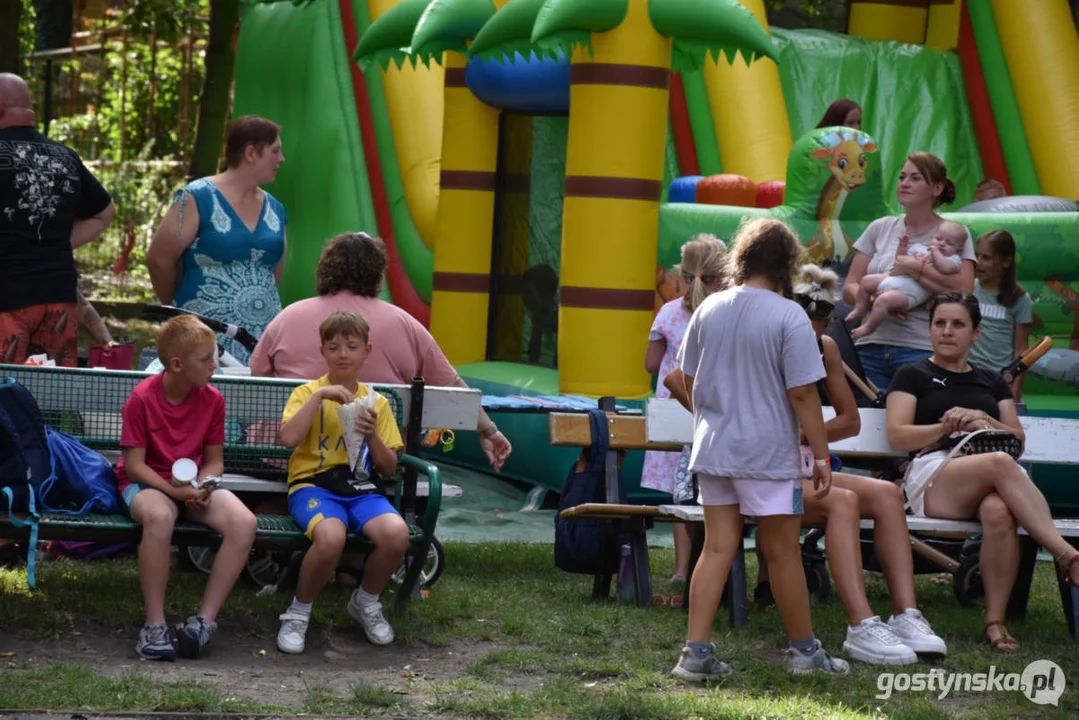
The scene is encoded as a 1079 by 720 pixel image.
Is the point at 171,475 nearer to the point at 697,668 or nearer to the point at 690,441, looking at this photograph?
the point at 697,668

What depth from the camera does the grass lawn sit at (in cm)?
443

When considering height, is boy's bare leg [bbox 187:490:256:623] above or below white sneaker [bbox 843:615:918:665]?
above

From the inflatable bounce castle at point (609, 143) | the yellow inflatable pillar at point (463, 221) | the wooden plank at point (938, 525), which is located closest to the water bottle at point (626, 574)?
the wooden plank at point (938, 525)

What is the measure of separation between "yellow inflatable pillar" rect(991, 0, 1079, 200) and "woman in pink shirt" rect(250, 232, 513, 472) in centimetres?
746

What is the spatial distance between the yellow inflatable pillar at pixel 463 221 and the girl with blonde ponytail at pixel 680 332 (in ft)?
11.1

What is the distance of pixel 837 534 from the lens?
17.9ft

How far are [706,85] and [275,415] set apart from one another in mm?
6780

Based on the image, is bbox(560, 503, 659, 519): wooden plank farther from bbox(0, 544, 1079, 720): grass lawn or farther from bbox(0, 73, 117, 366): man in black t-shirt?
bbox(0, 73, 117, 366): man in black t-shirt

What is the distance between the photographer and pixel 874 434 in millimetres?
6500

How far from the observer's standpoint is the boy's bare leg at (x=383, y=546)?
527cm

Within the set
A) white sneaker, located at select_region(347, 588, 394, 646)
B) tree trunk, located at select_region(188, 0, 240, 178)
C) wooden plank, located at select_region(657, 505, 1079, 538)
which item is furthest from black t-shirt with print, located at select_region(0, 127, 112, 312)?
tree trunk, located at select_region(188, 0, 240, 178)

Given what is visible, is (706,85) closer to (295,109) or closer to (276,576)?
(295,109)

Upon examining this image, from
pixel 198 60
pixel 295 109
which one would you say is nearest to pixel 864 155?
pixel 295 109

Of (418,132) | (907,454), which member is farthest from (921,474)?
(418,132)
